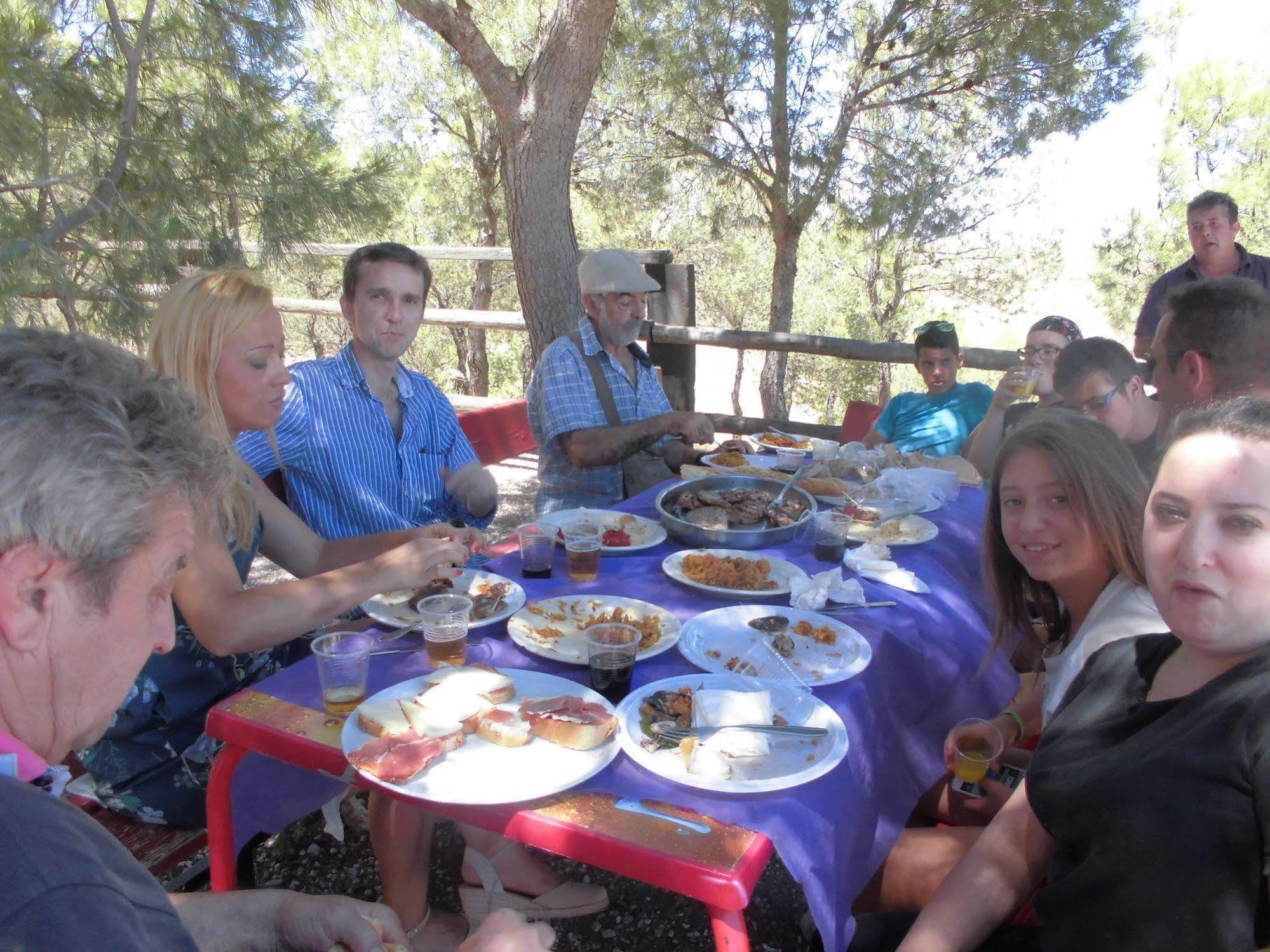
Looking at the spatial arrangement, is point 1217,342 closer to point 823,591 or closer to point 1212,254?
point 823,591

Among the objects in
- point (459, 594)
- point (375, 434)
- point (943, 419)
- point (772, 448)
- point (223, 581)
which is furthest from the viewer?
point (943, 419)

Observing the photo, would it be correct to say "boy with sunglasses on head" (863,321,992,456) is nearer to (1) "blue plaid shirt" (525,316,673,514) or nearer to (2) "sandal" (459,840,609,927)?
(1) "blue plaid shirt" (525,316,673,514)

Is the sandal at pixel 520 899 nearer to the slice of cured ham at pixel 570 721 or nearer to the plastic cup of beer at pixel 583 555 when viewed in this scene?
the plastic cup of beer at pixel 583 555

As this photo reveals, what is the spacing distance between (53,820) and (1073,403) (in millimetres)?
3333

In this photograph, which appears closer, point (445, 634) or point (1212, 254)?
point (445, 634)

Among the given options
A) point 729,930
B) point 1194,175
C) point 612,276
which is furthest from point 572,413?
point 1194,175

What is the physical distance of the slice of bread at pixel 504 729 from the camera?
4.68ft

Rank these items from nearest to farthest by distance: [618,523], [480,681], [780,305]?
1. [480,681]
2. [618,523]
3. [780,305]

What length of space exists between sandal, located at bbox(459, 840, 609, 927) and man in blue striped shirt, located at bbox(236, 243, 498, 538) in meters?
1.13

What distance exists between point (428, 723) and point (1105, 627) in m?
1.41

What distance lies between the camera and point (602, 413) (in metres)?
3.68

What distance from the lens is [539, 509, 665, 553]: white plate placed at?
259 cm

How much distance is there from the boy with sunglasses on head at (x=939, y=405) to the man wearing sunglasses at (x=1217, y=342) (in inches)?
49.5

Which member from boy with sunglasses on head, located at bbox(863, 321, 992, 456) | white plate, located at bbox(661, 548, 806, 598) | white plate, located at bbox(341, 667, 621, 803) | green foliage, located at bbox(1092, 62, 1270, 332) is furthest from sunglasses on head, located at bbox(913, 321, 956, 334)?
green foliage, located at bbox(1092, 62, 1270, 332)
